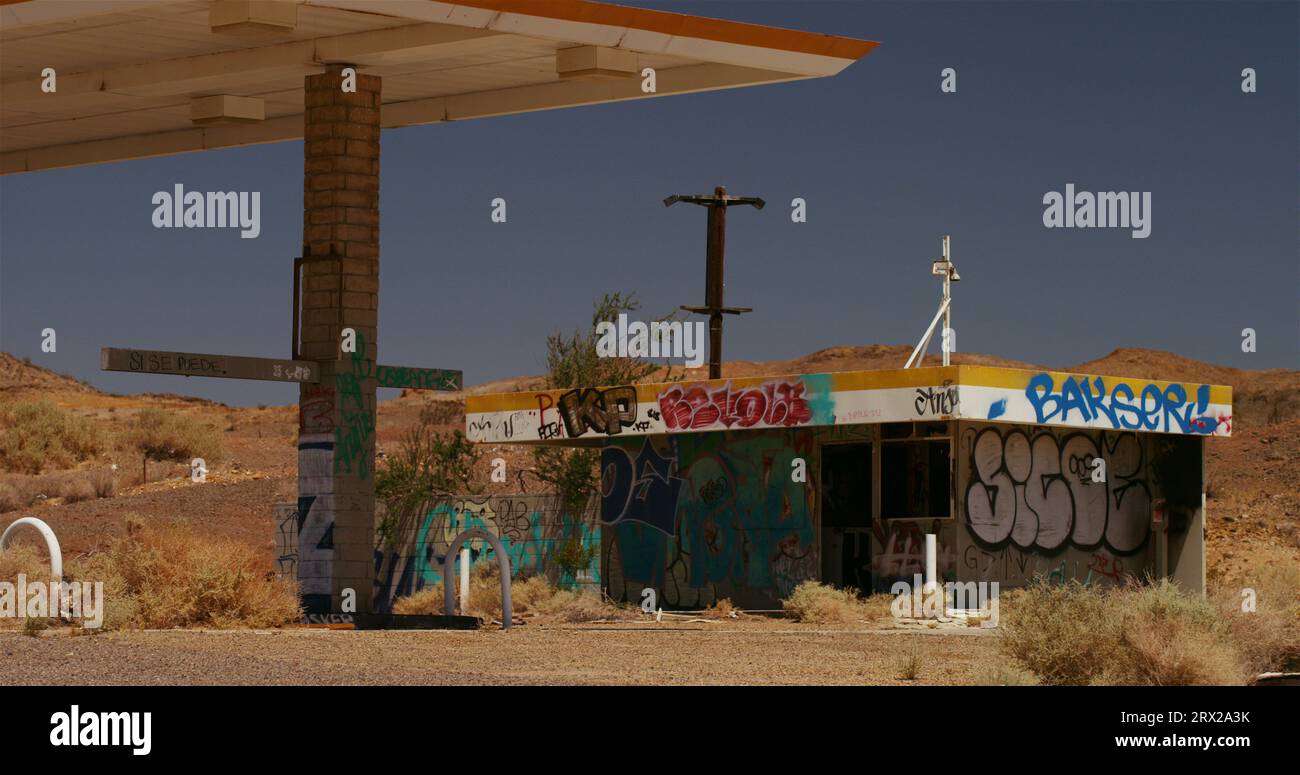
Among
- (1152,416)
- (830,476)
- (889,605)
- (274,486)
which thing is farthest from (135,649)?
(274,486)

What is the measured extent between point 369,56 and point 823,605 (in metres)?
9.54

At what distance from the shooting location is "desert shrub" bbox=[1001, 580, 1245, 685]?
13.4m

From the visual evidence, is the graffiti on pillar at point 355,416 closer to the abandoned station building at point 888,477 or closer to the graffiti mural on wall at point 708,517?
the abandoned station building at point 888,477

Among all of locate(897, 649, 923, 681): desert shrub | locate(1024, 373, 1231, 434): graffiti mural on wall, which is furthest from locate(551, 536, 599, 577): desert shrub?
locate(897, 649, 923, 681): desert shrub

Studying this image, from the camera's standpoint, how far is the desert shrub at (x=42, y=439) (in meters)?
59.5

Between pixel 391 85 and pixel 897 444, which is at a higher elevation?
pixel 391 85

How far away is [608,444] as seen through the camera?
3112 cm

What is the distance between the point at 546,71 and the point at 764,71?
116 inches

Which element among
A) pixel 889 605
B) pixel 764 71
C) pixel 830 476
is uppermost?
pixel 764 71

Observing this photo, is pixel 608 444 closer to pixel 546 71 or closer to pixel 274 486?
pixel 546 71

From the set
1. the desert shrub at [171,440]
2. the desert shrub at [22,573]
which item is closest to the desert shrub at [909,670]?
the desert shrub at [22,573]

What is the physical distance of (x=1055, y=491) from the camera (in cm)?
2777

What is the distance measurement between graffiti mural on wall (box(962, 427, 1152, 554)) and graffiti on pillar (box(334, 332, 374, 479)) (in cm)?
907

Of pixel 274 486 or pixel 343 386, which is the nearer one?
pixel 343 386
